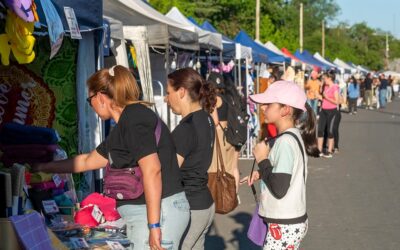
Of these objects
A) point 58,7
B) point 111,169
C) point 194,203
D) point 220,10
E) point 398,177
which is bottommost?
point 398,177

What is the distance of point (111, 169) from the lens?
4.01m

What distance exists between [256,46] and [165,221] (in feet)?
59.9

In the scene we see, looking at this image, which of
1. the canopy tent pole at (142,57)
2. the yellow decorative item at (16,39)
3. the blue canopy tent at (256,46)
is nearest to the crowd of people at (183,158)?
the yellow decorative item at (16,39)

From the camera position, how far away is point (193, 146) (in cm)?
468

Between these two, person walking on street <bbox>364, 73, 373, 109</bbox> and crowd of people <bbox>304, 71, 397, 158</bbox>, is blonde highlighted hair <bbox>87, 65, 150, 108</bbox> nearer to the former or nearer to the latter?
crowd of people <bbox>304, 71, 397, 158</bbox>

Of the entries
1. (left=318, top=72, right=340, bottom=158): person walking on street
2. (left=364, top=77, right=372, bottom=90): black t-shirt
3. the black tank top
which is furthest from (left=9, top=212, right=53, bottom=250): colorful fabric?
(left=364, top=77, right=372, bottom=90): black t-shirt

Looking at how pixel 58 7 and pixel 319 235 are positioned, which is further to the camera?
pixel 319 235

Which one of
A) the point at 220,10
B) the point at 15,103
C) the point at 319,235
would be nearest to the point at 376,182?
the point at 319,235

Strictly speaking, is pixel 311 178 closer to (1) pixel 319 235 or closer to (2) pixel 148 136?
(1) pixel 319 235

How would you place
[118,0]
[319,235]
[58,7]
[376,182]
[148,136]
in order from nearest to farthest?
1. [148,136]
2. [58,7]
3. [319,235]
4. [118,0]
5. [376,182]

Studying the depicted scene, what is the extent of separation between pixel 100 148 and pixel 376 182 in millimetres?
8821

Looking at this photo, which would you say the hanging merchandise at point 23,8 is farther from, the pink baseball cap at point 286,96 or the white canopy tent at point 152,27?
the white canopy tent at point 152,27

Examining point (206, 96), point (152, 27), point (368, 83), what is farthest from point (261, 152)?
point (368, 83)

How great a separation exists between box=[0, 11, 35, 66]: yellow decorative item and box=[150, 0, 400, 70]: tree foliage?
2974cm
